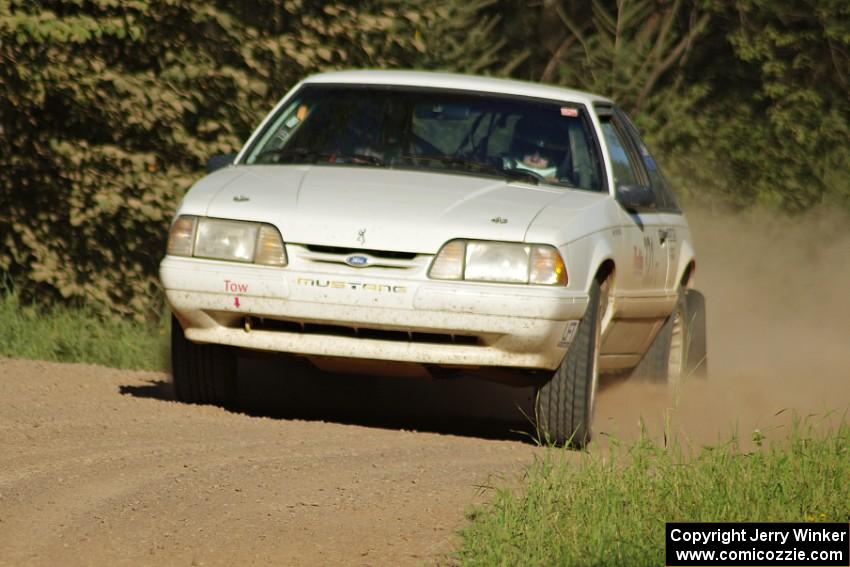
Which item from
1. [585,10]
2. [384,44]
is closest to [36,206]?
[384,44]

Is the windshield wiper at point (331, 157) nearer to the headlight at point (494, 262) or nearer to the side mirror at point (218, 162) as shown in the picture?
the side mirror at point (218, 162)

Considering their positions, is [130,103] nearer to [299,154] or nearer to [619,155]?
[299,154]

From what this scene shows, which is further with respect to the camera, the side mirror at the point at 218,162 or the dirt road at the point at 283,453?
the side mirror at the point at 218,162

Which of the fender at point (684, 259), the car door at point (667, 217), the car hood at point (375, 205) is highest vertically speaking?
the car hood at point (375, 205)

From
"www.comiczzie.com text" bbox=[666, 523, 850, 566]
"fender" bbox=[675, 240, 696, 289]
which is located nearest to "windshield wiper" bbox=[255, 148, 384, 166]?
"fender" bbox=[675, 240, 696, 289]

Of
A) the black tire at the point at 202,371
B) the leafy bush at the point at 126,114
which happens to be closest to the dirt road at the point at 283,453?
the black tire at the point at 202,371

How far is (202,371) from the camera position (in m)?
8.32

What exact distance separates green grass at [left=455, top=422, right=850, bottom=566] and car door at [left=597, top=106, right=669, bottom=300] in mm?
1717

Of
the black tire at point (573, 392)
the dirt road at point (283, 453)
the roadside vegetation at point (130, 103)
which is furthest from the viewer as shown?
the roadside vegetation at point (130, 103)

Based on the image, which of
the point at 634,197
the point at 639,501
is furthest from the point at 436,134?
the point at 639,501

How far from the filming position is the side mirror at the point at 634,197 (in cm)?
857

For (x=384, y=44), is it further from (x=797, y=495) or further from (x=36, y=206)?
(x=797, y=495)

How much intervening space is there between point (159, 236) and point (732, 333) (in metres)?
4.82

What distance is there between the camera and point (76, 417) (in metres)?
7.98
